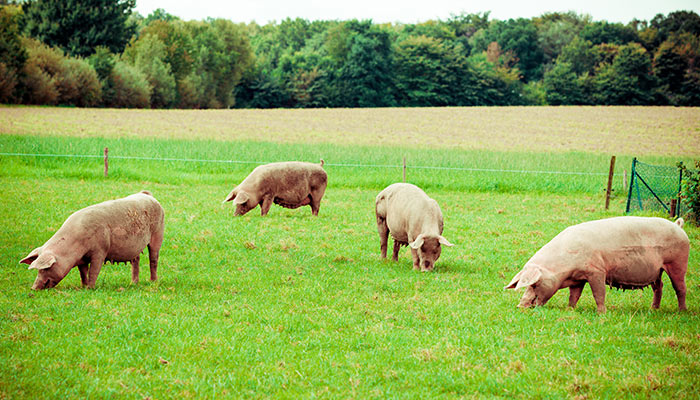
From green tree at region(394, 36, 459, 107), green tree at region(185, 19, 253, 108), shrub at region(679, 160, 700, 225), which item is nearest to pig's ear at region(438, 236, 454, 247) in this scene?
shrub at region(679, 160, 700, 225)

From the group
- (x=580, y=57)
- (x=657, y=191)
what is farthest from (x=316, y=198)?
(x=580, y=57)

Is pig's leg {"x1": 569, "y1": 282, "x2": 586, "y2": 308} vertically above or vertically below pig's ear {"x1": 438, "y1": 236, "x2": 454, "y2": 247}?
below

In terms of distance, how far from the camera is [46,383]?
5.74m

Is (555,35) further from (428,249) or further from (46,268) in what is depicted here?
(46,268)

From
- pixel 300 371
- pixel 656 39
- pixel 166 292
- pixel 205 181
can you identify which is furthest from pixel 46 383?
pixel 656 39

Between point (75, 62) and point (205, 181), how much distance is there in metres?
42.3

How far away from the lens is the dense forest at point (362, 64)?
67375 mm

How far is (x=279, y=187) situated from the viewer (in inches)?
691

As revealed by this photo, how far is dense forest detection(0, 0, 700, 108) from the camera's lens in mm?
67375

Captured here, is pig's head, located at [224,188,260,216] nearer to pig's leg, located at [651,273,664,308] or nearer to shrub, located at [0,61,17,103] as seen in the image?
pig's leg, located at [651,273,664,308]

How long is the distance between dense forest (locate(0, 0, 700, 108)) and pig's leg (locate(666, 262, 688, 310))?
6029 cm

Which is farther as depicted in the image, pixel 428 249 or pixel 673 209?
pixel 673 209

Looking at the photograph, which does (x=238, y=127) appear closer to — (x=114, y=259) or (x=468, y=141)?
(x=468, y=141)

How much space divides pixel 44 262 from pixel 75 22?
68.8m
